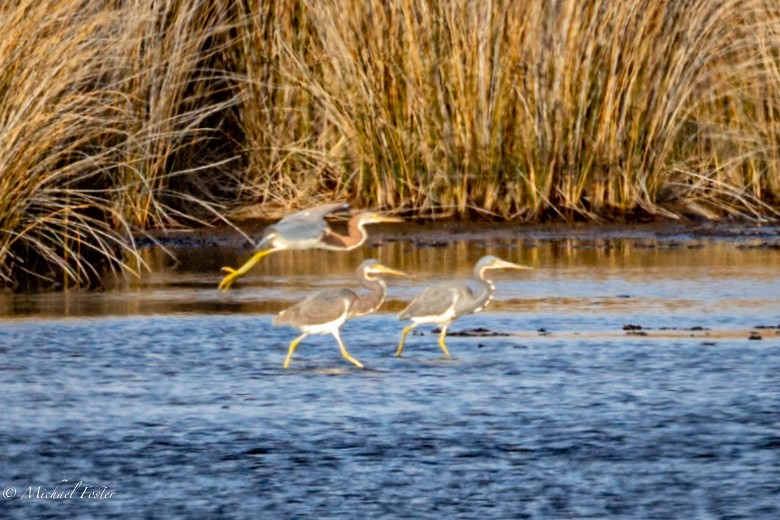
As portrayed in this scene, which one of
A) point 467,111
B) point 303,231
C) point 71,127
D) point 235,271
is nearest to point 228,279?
point 235,271

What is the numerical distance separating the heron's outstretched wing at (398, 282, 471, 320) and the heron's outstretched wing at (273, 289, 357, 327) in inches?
13.7

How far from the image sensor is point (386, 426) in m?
6.27

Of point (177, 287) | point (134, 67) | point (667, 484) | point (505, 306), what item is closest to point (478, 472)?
point (667, 484)

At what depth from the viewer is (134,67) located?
1213 centimetres

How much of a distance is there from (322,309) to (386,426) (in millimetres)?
1476

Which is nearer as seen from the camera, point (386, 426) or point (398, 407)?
point (386, 426)

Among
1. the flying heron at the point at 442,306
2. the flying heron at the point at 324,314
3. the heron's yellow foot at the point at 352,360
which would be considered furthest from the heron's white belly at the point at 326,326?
the flying heron at the point at 442,306

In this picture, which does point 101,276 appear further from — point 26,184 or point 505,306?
point 505,306

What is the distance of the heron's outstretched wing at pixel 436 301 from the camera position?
26.1 feet

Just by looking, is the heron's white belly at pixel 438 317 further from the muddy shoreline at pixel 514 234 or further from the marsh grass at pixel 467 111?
the muddy shoreline at pixel 514 234

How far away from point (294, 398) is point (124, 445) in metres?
1.02

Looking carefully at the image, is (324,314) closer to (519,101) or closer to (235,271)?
(235,271)

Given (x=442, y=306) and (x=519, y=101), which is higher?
(x=519, y=101)

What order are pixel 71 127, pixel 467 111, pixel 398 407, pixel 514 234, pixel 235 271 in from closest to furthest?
pixel 398 407 < pixel 71 127 < pixel 235 271 < pixel 514 234 < pixel 467 111
